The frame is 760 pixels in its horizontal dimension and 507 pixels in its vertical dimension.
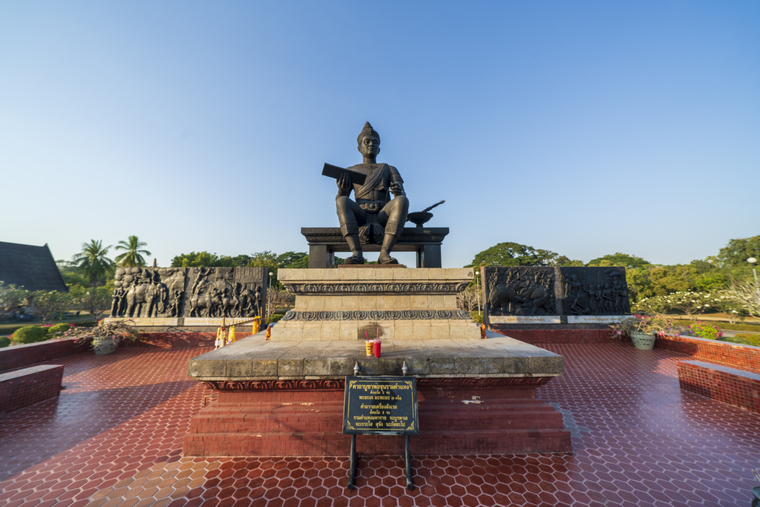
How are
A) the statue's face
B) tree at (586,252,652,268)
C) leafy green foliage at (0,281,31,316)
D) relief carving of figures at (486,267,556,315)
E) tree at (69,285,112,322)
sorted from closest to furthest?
the statue's face
relief carving of figures at (486,267,556,315)
leafy green foliage at (0,281,31,316)
tree at (69,285,112,322)
tree at (586,252,652,268)

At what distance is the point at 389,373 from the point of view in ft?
10.2

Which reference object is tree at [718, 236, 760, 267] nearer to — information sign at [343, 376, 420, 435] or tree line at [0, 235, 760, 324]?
tree line at [0, 235, 760, 324]

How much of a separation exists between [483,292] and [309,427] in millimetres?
10764

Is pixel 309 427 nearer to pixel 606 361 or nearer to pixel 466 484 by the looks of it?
pixel 466 484

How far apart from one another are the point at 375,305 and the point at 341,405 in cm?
175

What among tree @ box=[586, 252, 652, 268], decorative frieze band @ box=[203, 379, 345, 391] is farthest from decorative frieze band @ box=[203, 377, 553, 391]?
tree @ box=[586, 252, 652, 268]

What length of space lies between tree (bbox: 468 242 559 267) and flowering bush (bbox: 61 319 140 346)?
133 ft

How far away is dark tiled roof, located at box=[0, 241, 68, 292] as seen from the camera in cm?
2741

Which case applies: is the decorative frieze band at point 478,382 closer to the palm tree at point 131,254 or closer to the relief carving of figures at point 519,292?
the relief carving of figures at point 519,292

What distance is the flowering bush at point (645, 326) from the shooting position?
10.2m

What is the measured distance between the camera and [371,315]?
4.61 metres

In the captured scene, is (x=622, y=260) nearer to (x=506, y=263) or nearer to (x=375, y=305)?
(x=506, y=263)

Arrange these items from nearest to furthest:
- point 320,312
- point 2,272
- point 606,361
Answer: point 320,312 < point 606,361 < point 2,272

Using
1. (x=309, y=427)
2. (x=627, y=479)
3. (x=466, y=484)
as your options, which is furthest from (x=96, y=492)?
(x=627, y=479)
